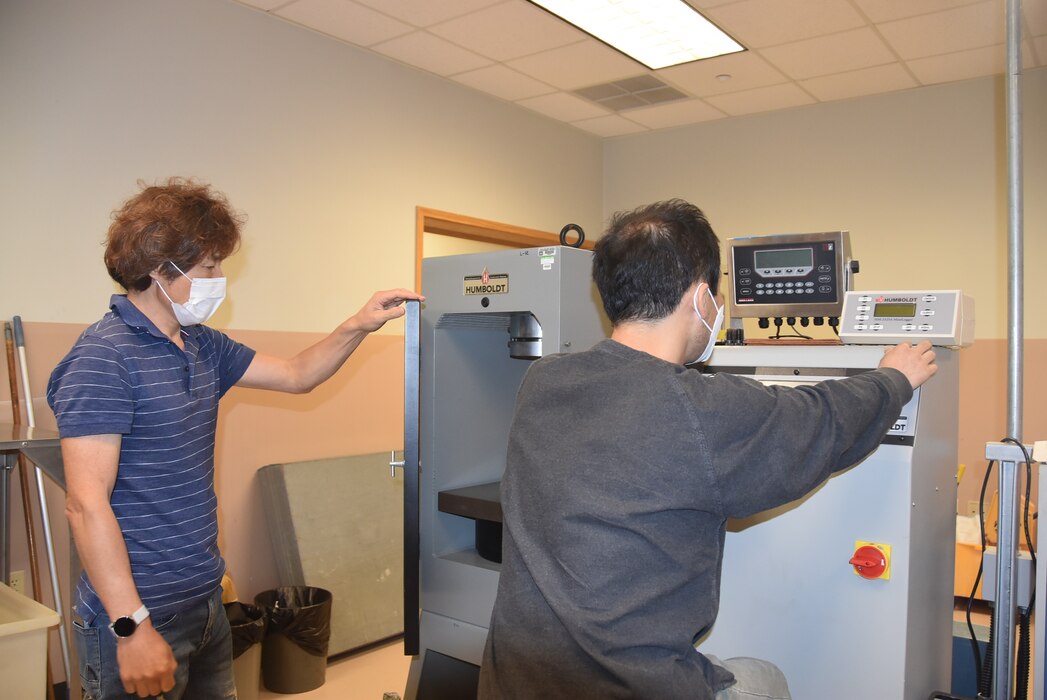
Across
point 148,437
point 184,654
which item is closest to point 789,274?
point 148,437

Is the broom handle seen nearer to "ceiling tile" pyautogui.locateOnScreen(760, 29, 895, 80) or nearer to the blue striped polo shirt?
the blue striped polo shirt

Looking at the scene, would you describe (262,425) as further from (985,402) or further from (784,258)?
(985,402)

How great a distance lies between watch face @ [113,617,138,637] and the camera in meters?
1.38

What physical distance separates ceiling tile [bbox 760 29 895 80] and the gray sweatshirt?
2.91m

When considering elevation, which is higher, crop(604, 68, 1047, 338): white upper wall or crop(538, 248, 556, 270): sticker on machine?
crop(604, 68, 1047, 338): white upper wall

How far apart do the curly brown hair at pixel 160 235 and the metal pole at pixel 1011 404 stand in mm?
Answer: 1634

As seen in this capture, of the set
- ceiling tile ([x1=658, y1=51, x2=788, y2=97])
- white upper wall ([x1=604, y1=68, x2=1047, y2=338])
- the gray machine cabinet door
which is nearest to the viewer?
the gray machine cabinet door

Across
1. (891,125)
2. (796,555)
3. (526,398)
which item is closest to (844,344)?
(796,555)

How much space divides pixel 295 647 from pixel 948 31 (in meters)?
3.68

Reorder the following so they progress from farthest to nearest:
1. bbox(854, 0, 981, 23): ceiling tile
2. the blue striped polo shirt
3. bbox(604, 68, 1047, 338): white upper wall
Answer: bbox(604, 68, 1047, 338): white upper wall, bbox(854, 0, 981, 23): ceiling tile, the blue striped polo shirt

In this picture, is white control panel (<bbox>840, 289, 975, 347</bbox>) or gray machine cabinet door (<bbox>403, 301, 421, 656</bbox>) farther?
gray machine cabinet door (<bbox>403, 301, 421, 656</bbox>)

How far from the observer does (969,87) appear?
13.7 feet

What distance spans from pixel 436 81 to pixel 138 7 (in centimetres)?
154

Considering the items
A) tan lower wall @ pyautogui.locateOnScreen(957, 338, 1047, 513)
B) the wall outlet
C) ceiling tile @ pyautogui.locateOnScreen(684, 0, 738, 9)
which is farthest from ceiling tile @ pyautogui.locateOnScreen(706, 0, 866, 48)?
the wall outlet
